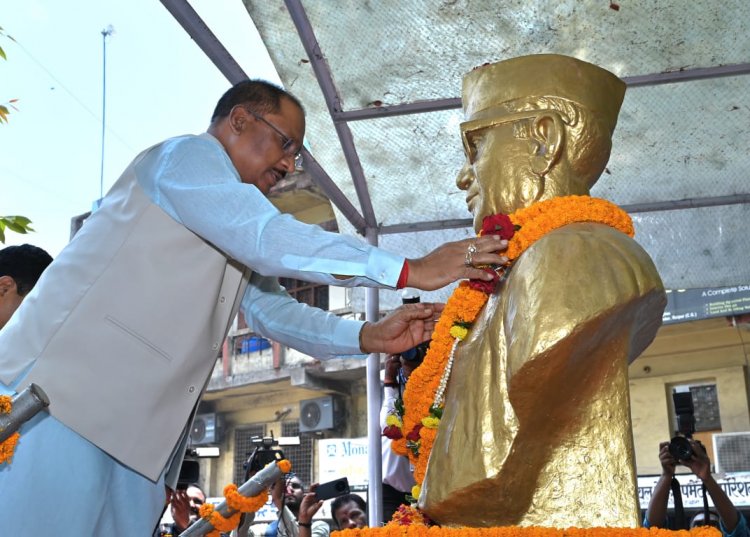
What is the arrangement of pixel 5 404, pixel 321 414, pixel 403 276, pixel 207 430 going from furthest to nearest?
pixel 207 430 → pixel 321 414 → pixel 403 276 → pixel 5 404

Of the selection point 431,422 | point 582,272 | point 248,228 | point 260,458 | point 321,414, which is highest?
point 321,414

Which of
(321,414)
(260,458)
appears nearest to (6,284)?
(260,458)

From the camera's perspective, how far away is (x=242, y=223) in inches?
→ 85.4

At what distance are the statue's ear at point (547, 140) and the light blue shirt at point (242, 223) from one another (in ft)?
2.47

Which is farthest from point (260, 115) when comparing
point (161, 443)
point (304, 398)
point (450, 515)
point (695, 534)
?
point (304, 398)

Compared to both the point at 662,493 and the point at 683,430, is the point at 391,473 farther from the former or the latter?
the point at 683,430

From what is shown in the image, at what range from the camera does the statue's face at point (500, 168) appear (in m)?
2.63

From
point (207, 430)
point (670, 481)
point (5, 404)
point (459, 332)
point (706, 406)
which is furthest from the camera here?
point (207, 430)

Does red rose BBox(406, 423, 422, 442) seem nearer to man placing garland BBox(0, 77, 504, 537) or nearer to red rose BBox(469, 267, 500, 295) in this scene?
red rose BBox(469, 267, 500, 295)

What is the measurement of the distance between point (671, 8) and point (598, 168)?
4.50ft

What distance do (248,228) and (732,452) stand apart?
1108 centimetres

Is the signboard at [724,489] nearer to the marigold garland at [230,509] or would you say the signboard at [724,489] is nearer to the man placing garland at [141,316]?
the marigold garland at [230,509]

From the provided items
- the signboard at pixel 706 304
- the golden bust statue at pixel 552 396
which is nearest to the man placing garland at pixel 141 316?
the golden bust statue at pixel 552 396

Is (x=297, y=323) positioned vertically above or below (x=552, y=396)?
above
